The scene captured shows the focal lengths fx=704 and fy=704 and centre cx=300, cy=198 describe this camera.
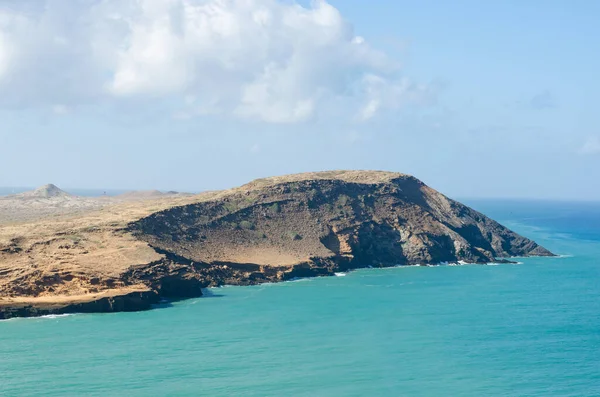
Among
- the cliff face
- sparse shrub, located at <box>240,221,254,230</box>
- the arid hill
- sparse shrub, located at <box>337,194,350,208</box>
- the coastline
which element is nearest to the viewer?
the coastline

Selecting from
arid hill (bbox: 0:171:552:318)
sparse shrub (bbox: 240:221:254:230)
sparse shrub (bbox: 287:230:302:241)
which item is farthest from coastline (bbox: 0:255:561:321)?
sparse shrub (bbox: 287:230:302:241)

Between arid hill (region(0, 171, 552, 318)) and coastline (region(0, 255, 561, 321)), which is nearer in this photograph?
coastline (region(0, 255, 561, 321))

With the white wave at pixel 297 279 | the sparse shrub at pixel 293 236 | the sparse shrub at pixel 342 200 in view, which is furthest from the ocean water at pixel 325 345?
the sparse shrub at pixel 342 200

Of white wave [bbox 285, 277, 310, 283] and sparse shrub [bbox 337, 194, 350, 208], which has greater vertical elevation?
sparse shrub [bbox 337, 194, 350, 208]

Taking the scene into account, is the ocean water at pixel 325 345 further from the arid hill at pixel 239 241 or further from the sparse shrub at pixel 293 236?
the sparse shrub at pixel 293 236

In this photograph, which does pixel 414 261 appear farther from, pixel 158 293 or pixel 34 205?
pixel 34 205

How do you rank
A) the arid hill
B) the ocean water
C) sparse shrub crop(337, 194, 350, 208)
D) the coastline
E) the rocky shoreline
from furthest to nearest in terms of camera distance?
sparse shrub crop(337, 194, 350, 208)
the arid hill
the rocky shoreline
the coastline
the ocean water

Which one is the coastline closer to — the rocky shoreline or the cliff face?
the rocky shoreline
